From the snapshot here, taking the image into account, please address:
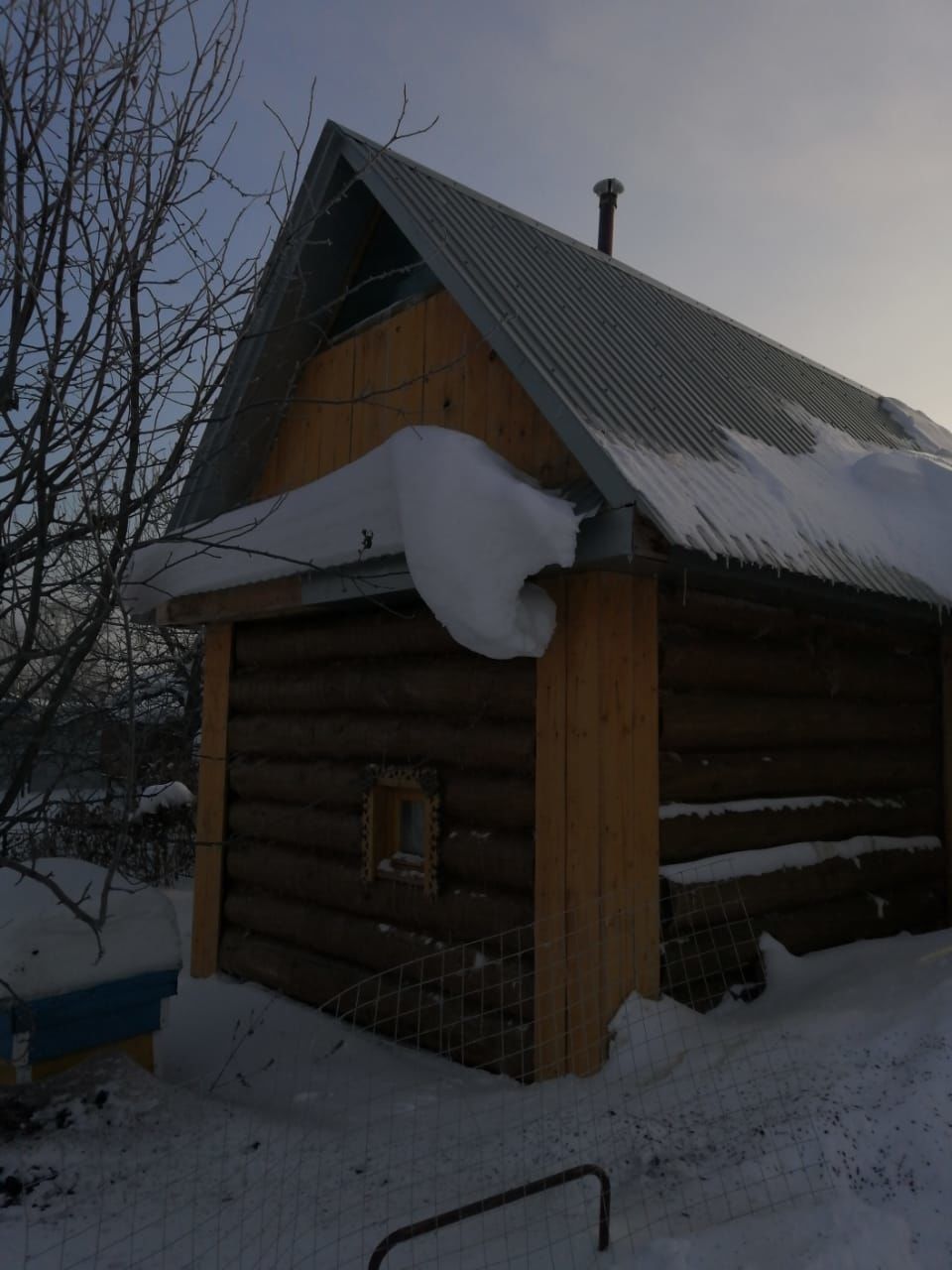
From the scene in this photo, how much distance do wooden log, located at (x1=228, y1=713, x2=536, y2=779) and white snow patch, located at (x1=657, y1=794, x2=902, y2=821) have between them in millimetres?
784

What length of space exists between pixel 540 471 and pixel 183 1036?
407cm

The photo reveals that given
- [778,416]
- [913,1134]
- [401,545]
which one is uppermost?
[778,416]

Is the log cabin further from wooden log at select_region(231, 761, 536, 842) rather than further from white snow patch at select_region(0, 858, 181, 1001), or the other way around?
white snow patch at select_region(0, 858, 181, 1001)

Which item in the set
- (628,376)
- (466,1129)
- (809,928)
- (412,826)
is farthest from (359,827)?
(628,376)

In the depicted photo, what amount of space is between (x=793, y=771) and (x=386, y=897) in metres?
2.63

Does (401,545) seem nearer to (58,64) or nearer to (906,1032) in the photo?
(58,64)

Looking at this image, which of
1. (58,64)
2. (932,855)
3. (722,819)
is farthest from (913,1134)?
(58,64)

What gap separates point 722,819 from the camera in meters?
5.32

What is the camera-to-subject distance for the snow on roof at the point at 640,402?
460 centimetres

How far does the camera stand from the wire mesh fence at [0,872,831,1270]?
3354mm

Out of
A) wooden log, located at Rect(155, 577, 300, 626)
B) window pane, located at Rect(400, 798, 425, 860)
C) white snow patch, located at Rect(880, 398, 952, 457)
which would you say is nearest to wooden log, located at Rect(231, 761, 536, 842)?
window pane, located at Rect(400, 798, 425, 860)

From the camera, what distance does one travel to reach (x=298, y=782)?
6730mm

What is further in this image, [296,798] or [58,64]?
[296,798]

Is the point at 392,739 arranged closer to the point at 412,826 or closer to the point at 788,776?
the point at 412,826
